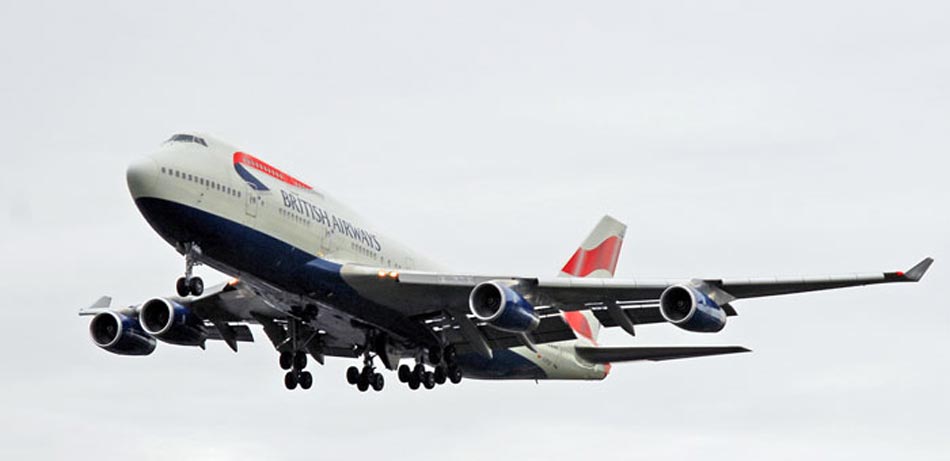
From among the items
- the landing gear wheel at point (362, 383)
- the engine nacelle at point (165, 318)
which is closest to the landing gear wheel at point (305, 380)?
the landing gear wheel at point (362, 383)

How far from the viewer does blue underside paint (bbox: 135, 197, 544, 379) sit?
44312 millimetres

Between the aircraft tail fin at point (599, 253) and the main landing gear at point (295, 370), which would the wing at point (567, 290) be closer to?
the main landing gear at point (295, 370)

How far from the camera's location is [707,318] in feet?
153

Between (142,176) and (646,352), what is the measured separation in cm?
1928

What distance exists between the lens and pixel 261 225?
1809 inches

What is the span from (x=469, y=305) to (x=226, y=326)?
9765mm

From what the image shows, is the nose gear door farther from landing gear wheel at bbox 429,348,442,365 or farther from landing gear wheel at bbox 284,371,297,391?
landing gear wheel at bbox 429,348,442,365

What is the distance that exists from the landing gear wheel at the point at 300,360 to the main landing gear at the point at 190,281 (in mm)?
8441

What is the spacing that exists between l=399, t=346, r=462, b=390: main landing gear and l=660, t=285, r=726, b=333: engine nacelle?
8.51 meters

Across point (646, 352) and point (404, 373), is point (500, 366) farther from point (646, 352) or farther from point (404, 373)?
point (646, 352)

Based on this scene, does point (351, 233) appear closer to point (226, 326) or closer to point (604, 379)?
point (226, 326)

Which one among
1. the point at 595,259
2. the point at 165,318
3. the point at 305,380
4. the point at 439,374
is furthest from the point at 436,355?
the point at 595,259

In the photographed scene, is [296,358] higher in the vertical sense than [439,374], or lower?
higher

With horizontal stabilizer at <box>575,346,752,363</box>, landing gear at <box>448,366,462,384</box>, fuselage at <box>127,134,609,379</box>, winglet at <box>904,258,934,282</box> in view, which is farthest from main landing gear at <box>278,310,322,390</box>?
winglet at <box>904,258,934,282</box>
